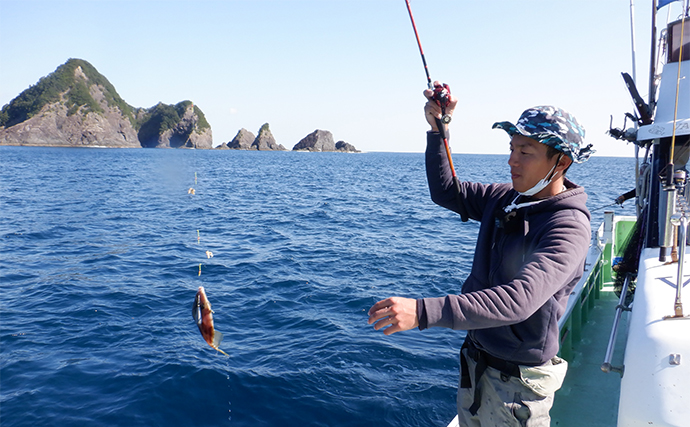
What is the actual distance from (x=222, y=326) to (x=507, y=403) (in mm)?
7073

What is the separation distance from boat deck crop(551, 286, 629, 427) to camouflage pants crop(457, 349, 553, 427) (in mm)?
2294

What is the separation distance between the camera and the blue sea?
20.5 ft

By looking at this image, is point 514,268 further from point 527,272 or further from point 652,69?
point 652,69

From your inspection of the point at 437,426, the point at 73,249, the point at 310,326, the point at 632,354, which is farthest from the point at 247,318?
the point at 73,249

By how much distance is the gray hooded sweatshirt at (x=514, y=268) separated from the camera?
6.14 feet

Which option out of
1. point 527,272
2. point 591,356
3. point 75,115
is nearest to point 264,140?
point 75,115

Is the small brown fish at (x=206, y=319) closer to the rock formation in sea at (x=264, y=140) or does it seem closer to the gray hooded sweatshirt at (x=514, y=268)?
the gray hooded sweatshirt at (x=514, y=268)

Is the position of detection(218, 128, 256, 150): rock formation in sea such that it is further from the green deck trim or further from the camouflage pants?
the camouflage pants

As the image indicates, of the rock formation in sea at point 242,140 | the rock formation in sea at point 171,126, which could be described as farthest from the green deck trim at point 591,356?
the rock formation in sea at point 242,140

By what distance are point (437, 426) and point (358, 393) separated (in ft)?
3.94

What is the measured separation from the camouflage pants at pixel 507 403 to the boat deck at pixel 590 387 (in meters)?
2.29


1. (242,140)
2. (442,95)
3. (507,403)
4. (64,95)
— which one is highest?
(64,95)

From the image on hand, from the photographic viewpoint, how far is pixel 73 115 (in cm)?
13688

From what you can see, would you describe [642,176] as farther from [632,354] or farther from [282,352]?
[282,352]
